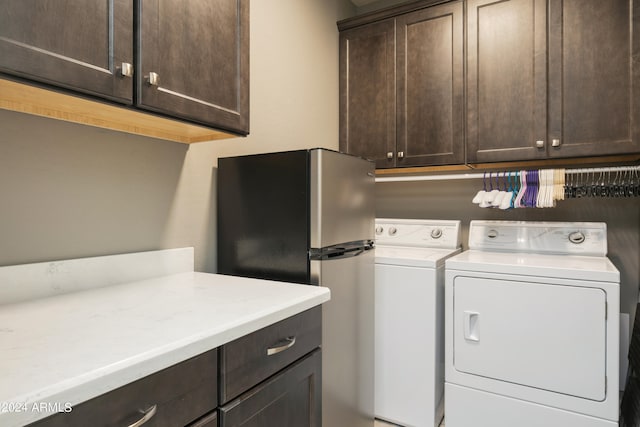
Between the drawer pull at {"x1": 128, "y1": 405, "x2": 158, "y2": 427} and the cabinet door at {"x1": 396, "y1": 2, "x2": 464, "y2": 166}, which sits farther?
the cabinet door at {"x1": 396, "y1": 2, "x2": 464, "y2": 166}

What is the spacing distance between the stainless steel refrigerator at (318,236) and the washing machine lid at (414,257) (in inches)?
8.3

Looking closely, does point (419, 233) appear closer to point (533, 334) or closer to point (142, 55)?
point (533, 334)

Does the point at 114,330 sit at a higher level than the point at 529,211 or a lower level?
lower

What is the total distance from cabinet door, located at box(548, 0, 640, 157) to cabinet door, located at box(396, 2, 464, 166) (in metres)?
0.50

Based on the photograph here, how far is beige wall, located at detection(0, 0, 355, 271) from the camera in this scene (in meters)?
1.10

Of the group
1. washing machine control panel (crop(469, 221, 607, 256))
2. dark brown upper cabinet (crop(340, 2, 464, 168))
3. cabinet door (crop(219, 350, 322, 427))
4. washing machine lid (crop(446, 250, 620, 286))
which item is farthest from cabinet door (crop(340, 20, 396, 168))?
cabinet door (crop(219, 350, 322, 427))

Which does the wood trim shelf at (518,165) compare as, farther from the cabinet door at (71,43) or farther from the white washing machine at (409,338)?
the cabinet door at (71,43)

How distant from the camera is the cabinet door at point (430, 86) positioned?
227cm

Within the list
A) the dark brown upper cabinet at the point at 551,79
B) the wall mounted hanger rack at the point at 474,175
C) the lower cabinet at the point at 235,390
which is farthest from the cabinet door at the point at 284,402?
the dark brown upper cabinet at the point at 551,79

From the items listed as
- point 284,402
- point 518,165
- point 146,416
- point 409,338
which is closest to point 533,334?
point 409,338

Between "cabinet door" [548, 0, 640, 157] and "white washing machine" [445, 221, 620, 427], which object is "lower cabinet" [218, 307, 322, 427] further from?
"cabinet door" [548, 0, 640, 157]

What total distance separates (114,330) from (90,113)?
698 millimetres

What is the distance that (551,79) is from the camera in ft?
6.63

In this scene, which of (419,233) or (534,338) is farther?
(419,233)
